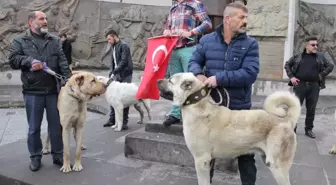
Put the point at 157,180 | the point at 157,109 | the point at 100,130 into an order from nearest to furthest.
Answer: the point at 157,180 → the point at 100,130 → the point at 157,109

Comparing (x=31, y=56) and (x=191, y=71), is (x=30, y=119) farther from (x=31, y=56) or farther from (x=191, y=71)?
(x=191, y=71)

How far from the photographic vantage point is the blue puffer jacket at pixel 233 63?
3246 mm

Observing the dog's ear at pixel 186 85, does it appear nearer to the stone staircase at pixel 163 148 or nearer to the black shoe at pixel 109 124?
the stone staircase at pixel 163 148

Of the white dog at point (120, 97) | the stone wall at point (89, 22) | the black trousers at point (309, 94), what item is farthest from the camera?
the stone wall at point (89, 22)

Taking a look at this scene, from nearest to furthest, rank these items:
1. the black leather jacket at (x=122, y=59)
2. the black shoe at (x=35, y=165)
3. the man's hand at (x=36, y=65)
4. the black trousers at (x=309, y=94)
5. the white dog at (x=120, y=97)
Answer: the man's hand at (x=36, y=65), the black shoe at (x=35, y=165), the black trousers at (x=309, y=94), the white dog at (x=120, y=97), the black leather jacket at (x=122, y=59)

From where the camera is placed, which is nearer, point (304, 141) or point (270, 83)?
point (304, 141)

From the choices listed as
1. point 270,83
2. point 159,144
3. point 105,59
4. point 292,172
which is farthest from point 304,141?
point 105,59

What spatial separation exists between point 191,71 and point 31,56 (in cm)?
231

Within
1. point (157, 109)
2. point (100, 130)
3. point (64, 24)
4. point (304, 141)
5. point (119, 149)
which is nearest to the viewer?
point (119, 149)

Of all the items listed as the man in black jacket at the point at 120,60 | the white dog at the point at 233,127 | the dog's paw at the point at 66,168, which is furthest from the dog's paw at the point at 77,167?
the man in black jacket at the point at 120,60

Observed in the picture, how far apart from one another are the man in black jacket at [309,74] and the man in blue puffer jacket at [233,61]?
3.83m

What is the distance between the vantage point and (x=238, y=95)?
341 centimetres

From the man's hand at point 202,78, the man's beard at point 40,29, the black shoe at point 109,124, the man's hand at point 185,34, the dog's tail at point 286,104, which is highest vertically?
the man's beard at point 40,29

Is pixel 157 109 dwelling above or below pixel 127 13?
below
